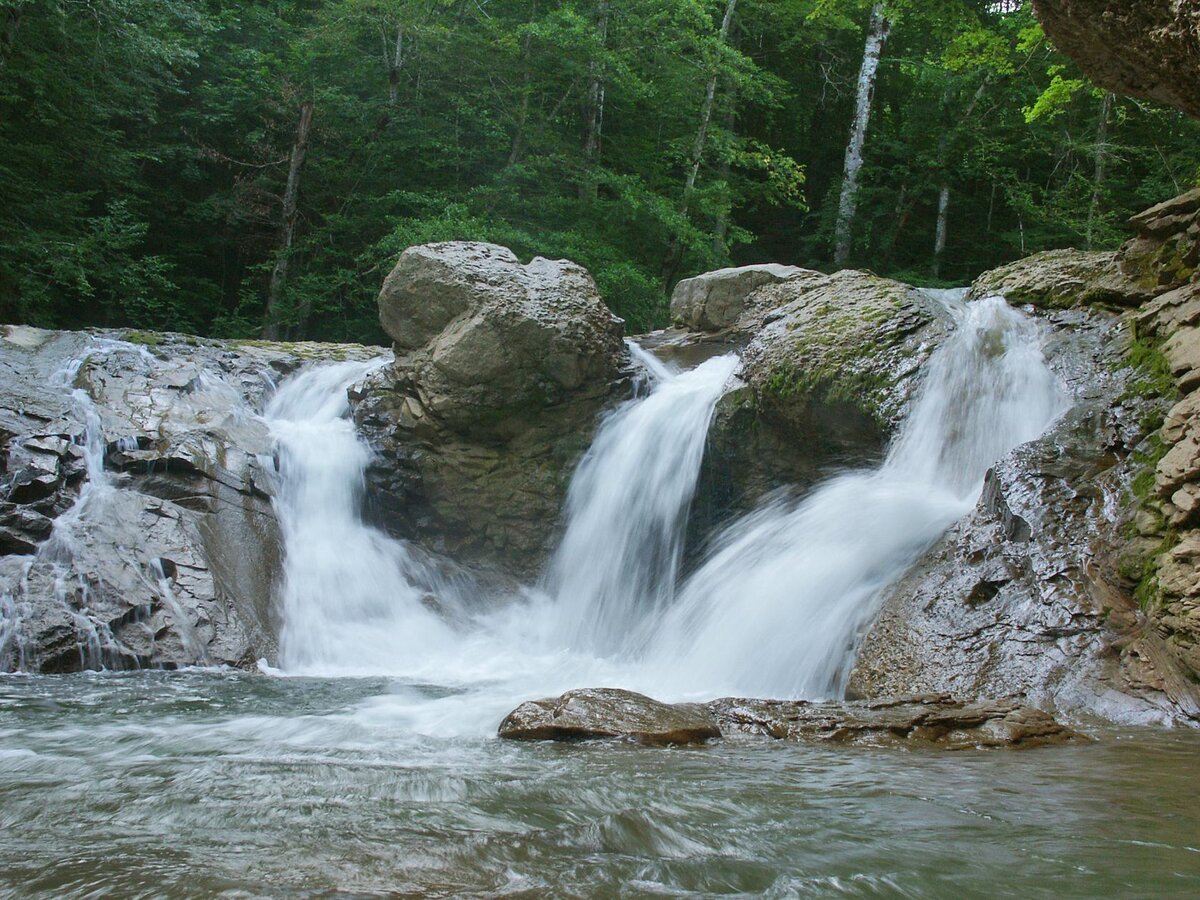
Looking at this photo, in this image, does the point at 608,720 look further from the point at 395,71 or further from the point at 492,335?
the point at 395,71

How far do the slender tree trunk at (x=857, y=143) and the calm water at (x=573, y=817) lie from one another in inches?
602

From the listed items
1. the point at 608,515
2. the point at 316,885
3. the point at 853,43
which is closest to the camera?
the point at 316,885

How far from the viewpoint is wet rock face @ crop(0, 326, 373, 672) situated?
7.00m

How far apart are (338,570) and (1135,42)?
7.90m

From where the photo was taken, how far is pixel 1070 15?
5660 mm

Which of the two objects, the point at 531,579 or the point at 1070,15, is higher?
the point at 1070,15

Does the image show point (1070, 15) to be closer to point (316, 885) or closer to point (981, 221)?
point (316, 885)

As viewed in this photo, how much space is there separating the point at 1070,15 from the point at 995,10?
612 inches

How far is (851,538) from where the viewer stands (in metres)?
6.56

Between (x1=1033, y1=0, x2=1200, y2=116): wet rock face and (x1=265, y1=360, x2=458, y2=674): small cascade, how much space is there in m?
7.05

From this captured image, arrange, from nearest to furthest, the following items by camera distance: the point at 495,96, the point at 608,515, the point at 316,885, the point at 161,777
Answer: the point at 316,885 → the point at 161,777 → the point at 608,515 → the point at 495,96

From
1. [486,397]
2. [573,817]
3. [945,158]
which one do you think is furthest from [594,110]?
[573,817]

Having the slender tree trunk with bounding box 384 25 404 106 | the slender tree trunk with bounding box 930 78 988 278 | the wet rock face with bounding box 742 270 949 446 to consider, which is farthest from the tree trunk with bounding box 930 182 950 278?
the wet rock face with bounding box 742 270 949 446

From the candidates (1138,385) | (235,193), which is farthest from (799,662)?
(235,193)
